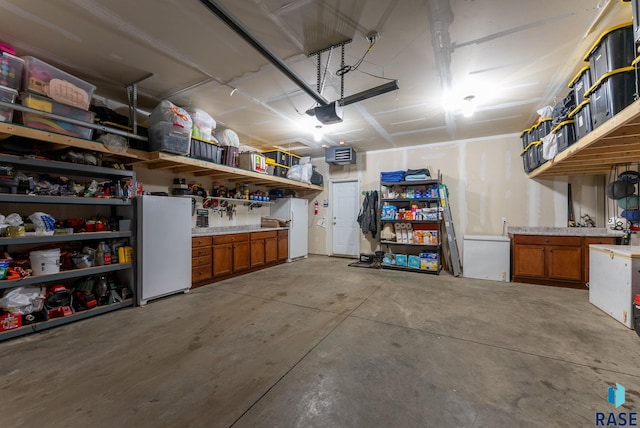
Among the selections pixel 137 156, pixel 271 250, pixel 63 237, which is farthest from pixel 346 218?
pixel 63 237

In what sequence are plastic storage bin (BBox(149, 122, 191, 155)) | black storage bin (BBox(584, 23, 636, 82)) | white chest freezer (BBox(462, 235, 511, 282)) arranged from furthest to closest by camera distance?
white chest freezer (BBox(462, 235, 511, 282)), plastic storage bin (BBox(149, 122, 191, 155)), black storage bin (BBox(584, 23, 636, 82))

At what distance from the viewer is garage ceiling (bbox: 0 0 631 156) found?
197 cm

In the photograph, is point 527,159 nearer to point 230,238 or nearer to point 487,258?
point 487,258

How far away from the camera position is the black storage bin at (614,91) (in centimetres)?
191

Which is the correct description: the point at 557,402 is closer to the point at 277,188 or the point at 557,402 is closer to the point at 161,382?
the point at 161,382

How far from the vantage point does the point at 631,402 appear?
1.58 m

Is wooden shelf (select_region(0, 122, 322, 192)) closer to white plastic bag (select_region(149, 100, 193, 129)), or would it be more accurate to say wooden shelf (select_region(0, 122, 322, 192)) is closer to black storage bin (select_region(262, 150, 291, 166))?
white plastic bag (select_region(149, 100, 193, 129))

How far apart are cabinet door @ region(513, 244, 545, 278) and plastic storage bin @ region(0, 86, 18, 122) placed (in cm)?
698

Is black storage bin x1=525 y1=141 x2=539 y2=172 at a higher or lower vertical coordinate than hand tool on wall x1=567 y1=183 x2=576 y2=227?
higher

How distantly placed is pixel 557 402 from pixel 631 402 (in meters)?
0.46

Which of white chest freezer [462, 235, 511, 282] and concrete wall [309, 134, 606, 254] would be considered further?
concrete wall [309, 134, 606, 254]

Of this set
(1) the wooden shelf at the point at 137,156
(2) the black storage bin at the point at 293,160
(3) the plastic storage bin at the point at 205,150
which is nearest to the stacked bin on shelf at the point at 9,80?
(1) the wooden shelf at the point at 137,156

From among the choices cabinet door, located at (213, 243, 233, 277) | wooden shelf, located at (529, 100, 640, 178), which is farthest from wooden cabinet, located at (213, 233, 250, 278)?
wooden shelf, located at (529, 100, 640, 178)

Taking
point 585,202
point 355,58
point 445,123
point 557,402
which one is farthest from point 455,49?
point 585,202
